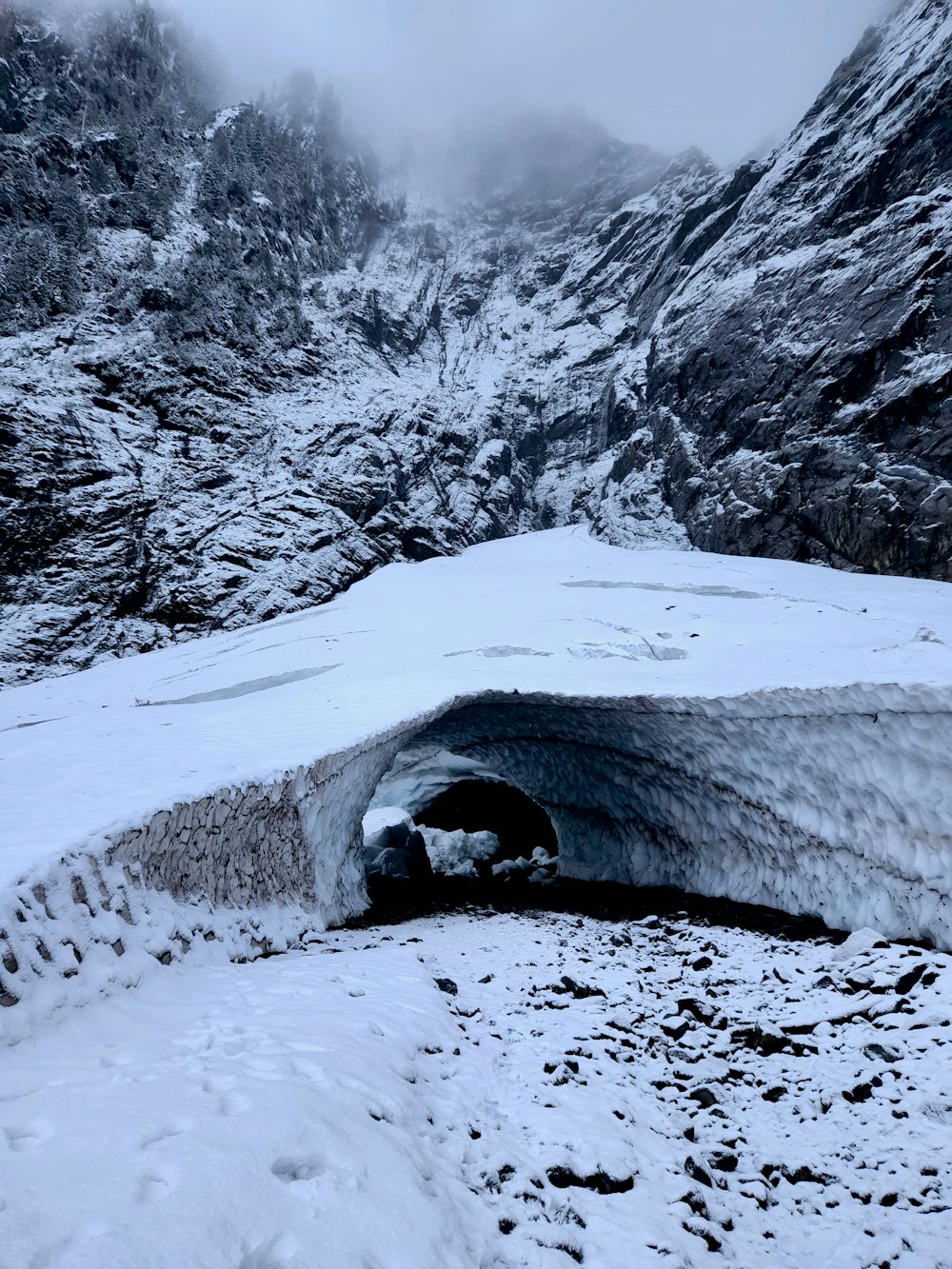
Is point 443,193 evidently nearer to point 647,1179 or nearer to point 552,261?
point 552,261

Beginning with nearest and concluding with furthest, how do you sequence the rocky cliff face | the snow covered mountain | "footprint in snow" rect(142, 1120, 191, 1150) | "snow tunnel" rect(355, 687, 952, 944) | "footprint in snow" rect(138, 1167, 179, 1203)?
"footprint in snow" rect(138, 1167, 179, 1203), "footprint in snow" rect(142, 1120, 191, 1150), "snow tunnel" rect(355, 687, 952, 944), the rocky cliff face, the snow covered mountain

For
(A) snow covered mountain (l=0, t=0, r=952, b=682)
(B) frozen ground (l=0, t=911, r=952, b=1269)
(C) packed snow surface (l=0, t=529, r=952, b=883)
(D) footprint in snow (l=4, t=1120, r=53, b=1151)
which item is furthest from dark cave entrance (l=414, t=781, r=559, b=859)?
(D) footprint in snow (l=4, t=1120, r=53, b=1151)

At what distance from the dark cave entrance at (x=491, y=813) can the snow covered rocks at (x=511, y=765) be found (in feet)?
10.3

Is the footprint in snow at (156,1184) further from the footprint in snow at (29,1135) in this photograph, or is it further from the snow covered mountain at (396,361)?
the snow covered mountain at (396,361)

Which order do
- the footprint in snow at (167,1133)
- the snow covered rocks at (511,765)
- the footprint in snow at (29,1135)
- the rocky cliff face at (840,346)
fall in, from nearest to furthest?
1. the footprint in snow at (29,1135)
2. the footprint in snow at (167,1133)
3. the snow covered rocks at (511,765)
4. the rocky cliff face at (840,346)

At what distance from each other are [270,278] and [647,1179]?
5642cm

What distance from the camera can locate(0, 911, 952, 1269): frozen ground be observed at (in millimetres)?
2023

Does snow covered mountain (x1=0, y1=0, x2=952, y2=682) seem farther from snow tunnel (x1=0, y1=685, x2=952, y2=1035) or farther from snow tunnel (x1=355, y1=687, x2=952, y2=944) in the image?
snow tunnel (x1=0, y1=685, x2=952, y2=1035)

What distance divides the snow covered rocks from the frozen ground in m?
0.67

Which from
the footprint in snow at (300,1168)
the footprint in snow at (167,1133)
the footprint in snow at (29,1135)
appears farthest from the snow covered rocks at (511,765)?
the footprint in snow at (300,1168)

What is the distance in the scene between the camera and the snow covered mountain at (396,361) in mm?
29094

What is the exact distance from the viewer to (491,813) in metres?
22.6

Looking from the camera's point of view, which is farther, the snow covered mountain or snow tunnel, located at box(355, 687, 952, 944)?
the snow covered mountain

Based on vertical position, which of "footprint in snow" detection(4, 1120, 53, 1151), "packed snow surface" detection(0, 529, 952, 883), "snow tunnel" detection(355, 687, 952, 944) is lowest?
"snow tunnel" detection(355, 687, 952, 944)
